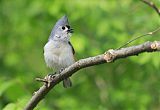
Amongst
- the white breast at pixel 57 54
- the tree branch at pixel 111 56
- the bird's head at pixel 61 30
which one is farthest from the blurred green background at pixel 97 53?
the tree branch at pixel 111 56

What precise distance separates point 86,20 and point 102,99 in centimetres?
98

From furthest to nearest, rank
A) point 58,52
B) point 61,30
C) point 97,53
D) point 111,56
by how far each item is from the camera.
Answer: point 97,53
point 58,52
point 61,30
point 111,56

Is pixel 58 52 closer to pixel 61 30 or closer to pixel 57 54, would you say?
pixel 57 54

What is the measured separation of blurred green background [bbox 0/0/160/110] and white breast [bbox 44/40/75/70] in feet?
3.80

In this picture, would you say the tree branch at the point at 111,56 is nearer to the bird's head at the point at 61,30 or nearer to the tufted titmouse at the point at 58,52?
the bird's head at the point at 61,30

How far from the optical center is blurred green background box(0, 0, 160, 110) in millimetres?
5609

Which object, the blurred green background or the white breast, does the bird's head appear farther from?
the blurred green background

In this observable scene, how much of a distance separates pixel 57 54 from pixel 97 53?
219cm

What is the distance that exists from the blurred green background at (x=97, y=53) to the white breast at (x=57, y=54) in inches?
45.6

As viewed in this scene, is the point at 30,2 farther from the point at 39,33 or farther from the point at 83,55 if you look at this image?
the point at 83,55

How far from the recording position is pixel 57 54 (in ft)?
12.5

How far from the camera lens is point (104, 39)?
6.35m

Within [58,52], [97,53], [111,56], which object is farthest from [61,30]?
[97,53]

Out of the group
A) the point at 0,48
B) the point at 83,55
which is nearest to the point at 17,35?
the point at 0,48
